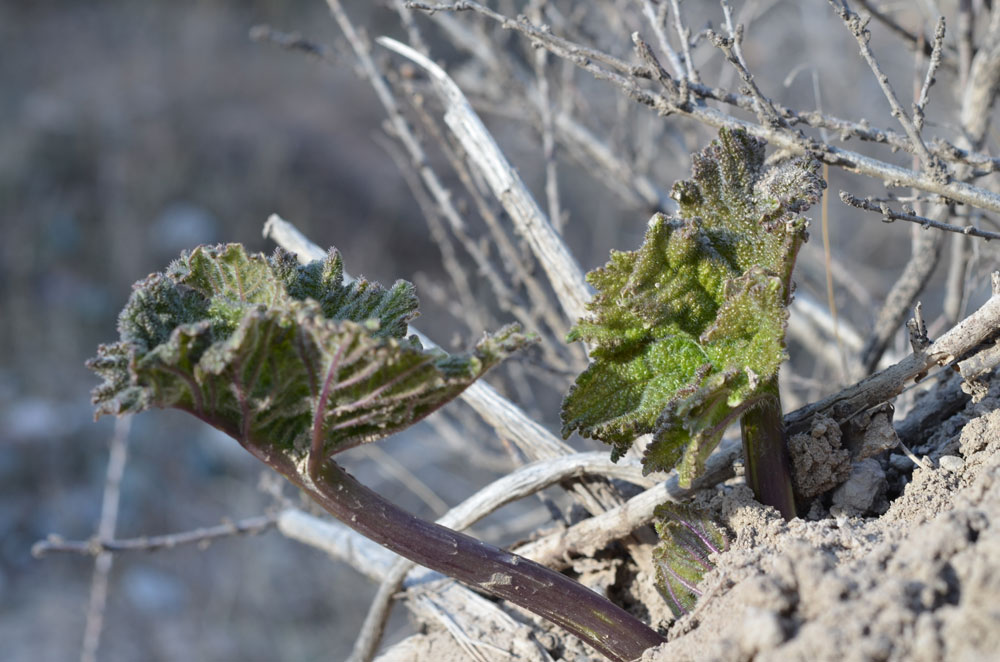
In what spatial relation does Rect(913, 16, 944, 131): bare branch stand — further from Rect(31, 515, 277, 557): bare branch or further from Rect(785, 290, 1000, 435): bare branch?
Rect(31, 515, 277, 557): bare branch

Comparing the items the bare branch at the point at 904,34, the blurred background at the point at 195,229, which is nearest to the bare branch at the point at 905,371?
the bare branch at the point at 904,34

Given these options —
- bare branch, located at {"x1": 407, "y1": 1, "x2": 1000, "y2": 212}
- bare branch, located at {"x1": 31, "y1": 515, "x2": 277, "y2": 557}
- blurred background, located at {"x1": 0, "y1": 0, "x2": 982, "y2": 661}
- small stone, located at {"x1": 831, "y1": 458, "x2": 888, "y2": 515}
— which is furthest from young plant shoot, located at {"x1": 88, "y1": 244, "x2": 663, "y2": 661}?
blurred background, located at {"x1": 0, "y1": 0, "x2": 982, "y2": 661}

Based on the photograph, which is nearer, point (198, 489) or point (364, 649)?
point (364, 649)

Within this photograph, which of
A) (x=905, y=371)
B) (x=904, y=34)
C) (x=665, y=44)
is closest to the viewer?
(x=905, y=371)

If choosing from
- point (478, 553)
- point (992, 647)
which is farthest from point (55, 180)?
point (992, 647)

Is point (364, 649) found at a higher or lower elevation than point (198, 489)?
lower

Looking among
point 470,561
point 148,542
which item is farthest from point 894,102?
point 148,542

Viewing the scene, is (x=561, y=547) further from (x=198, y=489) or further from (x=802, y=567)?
(x=198, y=489)

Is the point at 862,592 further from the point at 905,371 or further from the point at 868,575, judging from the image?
the point at 905,371
